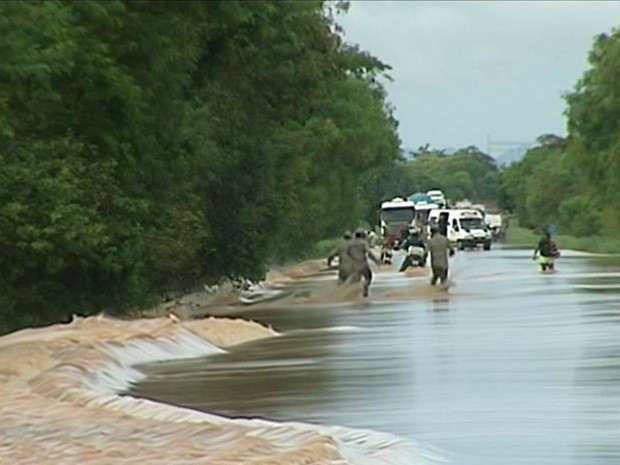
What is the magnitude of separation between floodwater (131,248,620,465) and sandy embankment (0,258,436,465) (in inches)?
21.2

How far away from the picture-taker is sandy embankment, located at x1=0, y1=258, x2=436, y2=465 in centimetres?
1355

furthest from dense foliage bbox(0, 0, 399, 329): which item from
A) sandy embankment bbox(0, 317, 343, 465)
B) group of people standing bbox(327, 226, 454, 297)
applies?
sandy embankment bbox(0, 317, 343, 465)

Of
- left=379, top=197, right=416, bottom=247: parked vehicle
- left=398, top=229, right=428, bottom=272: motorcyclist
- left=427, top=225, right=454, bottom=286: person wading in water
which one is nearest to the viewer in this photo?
left=427, top=225, right=454, bottom=286: person wading in water

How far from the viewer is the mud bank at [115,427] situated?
1357 cm

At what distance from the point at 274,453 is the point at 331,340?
1386cm

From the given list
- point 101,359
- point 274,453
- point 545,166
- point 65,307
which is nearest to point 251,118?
point 65,307

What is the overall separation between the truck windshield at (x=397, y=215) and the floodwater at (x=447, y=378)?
203ft

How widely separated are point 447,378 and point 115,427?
18.2ft

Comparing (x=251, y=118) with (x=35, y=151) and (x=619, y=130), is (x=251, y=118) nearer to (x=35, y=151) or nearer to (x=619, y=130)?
(x=35, y=151)

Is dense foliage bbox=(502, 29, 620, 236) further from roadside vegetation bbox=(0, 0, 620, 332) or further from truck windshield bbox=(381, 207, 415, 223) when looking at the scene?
roadside vegetation bbox=(0, 0, 620, 332)

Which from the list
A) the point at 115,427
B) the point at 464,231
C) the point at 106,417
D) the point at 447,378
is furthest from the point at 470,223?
the point at 115,427

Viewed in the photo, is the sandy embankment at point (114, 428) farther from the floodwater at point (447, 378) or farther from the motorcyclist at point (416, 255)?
the motorcyclist at point (416, 255)

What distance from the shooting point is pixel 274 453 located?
1338 centimetres

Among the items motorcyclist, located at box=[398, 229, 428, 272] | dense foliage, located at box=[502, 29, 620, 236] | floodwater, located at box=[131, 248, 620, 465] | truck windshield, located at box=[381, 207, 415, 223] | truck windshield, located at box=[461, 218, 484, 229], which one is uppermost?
dense foliage, located at box=[502, 29, 620, 236]
